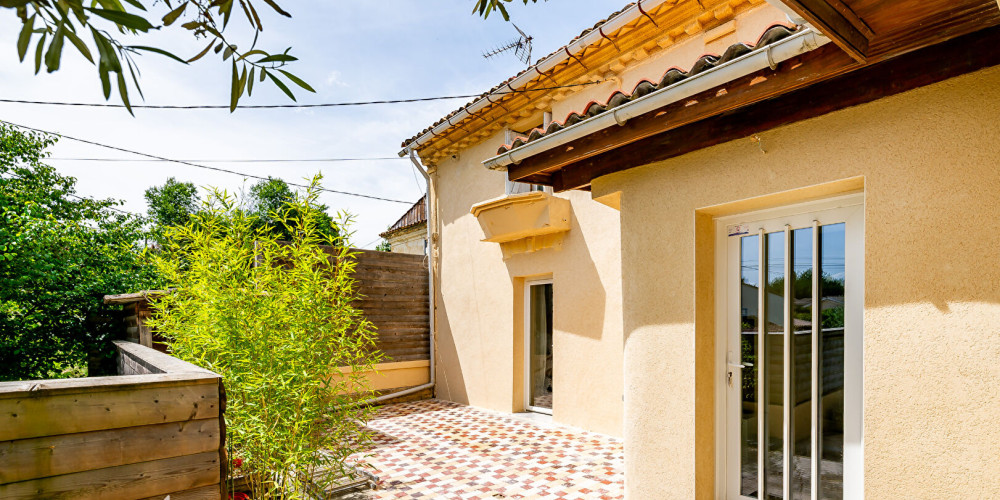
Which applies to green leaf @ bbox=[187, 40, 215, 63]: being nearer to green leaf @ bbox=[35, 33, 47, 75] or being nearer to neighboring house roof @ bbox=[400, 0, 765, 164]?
green leaf @ bbox=[35, 33, 47, 75]

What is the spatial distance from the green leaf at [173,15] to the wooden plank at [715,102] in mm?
3247

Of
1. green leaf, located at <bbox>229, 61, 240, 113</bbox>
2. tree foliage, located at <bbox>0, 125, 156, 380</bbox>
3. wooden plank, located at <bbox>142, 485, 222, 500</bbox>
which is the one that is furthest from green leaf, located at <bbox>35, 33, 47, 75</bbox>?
tree foliage, located at <bbox>0, 125, 156, 380</bbox>

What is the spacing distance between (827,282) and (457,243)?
28.4 ft

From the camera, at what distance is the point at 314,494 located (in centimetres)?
511

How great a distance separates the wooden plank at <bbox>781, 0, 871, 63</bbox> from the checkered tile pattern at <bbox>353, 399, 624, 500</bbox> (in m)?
4.73

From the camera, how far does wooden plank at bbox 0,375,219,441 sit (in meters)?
3.05

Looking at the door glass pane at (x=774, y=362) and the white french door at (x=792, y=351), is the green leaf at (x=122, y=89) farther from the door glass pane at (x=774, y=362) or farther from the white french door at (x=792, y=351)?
the door glass pane at (x=774, y=362)

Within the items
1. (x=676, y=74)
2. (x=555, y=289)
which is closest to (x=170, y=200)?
(x=555, y=289)

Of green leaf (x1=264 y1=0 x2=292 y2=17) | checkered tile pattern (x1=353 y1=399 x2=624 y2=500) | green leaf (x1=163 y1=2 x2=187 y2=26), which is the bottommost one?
checkered tile pattern (x1=353 y1=399 x2=624 y2=500)

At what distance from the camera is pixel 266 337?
466 centimetres

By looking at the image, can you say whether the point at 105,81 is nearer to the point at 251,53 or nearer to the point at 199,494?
the point at 251,53

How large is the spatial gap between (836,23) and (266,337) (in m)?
4.75

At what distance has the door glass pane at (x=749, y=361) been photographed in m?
4.11

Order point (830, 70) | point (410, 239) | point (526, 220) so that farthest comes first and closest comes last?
point (410, 239) → point (526, 220) → point (830, 70)
